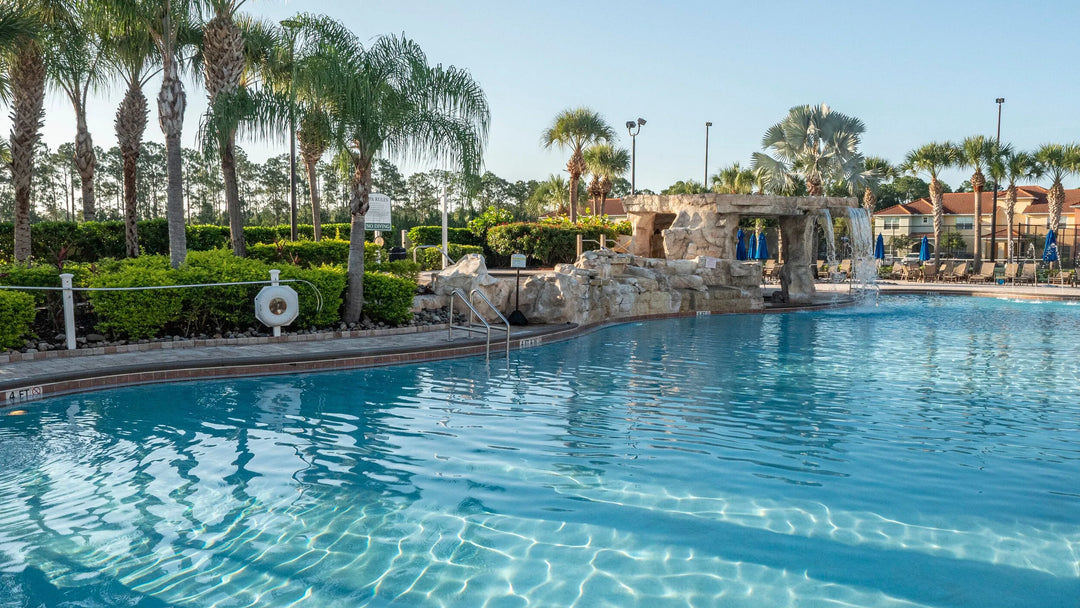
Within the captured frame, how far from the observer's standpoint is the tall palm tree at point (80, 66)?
17.3 metres

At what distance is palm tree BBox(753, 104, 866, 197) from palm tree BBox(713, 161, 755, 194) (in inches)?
358

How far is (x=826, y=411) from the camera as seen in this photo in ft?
27.0

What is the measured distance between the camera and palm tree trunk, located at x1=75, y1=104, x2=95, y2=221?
23141 millimetres

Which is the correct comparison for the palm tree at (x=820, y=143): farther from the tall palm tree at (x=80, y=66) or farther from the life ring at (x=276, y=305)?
the tall palm tree at (x=80, y=66)

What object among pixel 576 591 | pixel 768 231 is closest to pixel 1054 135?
pixel 768 231

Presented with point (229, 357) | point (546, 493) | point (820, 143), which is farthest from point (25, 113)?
point (820, 143)

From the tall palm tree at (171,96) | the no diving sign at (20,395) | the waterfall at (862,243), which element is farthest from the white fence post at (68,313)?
the waterfall at (862,243)

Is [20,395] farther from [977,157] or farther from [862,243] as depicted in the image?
[977,157]

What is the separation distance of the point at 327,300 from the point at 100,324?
10.9 ft

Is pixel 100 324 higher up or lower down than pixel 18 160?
lower down

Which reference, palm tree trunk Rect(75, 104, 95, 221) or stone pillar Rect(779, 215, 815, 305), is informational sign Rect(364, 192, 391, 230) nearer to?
palm tree trunk Rect(75, 104, 95, 221)

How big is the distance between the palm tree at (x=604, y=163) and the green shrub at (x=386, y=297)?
29.2m

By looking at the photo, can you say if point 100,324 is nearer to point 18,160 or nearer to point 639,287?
point 18,160

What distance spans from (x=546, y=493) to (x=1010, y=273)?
3139 centimetres
